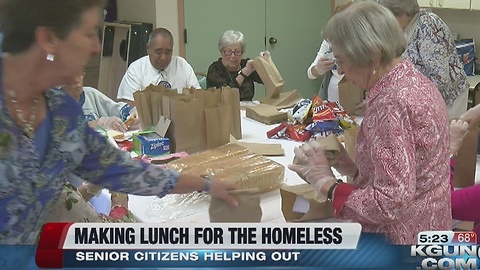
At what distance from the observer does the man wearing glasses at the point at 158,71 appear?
10.9 ft

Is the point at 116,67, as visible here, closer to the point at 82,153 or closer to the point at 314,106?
the point at 314,106

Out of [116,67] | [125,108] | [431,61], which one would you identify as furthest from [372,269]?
[116,67]

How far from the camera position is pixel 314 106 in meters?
2.45

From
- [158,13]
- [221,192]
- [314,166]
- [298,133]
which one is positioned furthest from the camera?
[158,13]

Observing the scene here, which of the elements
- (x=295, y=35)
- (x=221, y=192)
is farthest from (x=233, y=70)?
(x=221, y=192)

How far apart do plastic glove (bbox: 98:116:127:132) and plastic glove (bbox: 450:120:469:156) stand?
1.40 m

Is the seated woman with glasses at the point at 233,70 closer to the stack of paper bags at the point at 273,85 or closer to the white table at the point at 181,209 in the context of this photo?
the stack of paper bags at the point at 273,85

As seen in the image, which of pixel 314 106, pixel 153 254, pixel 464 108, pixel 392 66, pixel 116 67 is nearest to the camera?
pixel 153 254

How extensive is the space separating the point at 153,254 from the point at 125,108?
1945 millimetres

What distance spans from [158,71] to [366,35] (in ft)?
7.74

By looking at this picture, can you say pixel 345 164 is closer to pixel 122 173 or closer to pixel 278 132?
pixel 122 173

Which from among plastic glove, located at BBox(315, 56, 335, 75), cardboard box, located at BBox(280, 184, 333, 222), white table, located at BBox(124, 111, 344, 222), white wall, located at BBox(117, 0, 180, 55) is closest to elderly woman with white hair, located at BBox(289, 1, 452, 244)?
cardboard box, located at BBox(280, 184, 333, 222)

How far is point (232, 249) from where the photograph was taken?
919mm

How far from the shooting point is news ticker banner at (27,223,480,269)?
91cm
